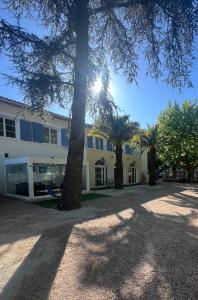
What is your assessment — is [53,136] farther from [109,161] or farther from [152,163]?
[152,163]

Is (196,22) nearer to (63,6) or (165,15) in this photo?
(165,15)

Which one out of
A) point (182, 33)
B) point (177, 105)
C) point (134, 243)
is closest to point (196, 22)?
point (182, 33)

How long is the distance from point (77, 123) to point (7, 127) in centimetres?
733

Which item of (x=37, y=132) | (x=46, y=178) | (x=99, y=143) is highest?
(x=37, y=132)

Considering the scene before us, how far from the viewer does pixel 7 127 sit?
19719mm

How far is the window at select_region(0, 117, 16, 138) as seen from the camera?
1939 cm

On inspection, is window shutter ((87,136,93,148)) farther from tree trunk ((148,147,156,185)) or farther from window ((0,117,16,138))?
window ((0,117,16,138))

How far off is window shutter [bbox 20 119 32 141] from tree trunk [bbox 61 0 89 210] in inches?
292

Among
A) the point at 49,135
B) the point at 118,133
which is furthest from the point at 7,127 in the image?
the point at 118,133

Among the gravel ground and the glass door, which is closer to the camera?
the gravel ground

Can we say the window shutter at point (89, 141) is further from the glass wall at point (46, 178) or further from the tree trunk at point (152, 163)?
the glass wall at point (46, 178)

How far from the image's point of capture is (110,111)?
15367 mm

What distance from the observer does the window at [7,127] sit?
19.4 meters

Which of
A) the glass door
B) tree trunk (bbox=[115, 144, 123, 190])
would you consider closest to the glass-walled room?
tree trunk (bbox=[115, 144, 123, 190])
